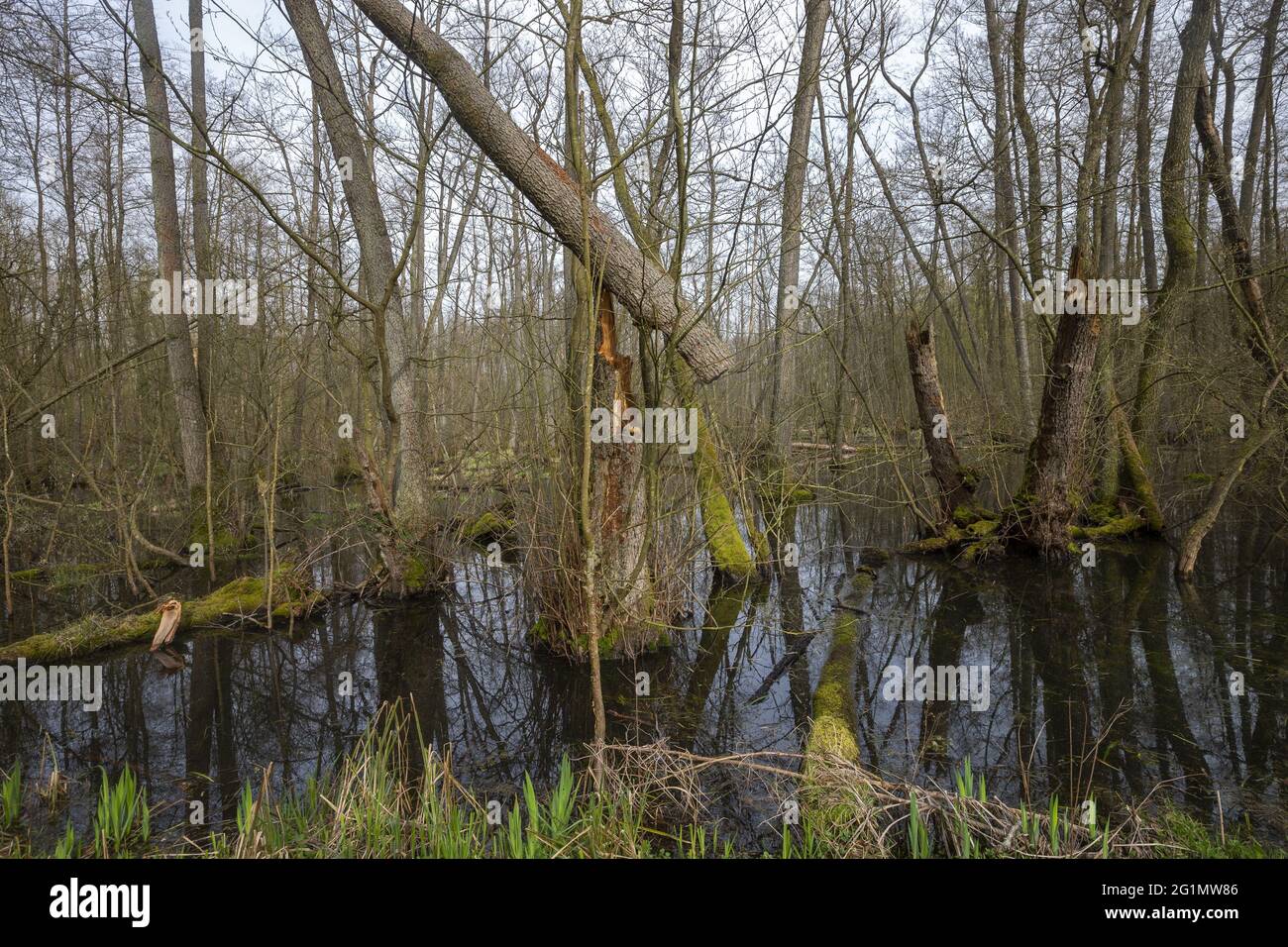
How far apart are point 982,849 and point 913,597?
203 inches

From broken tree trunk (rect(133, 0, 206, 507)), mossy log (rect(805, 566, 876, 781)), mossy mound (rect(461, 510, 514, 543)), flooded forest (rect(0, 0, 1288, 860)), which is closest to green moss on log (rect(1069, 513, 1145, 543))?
flooded forest (rect(0, 0, 1288, 860))

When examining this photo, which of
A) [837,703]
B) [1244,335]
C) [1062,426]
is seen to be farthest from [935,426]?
[837,703]

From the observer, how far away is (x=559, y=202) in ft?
17.6

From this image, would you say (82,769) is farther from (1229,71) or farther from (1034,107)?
(1229,71)

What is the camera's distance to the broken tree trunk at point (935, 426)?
945cm

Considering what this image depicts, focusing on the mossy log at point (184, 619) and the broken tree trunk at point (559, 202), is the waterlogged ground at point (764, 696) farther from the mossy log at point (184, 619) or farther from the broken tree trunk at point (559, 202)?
the broken tree trunk at point (559, 202)

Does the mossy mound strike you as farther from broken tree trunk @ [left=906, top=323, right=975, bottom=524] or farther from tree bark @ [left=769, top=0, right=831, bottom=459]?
broken tree trunk @ [left=906, top=323, right=975, bottom=524]

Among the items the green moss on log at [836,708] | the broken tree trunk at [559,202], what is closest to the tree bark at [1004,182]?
the green moss on log at [836,708]

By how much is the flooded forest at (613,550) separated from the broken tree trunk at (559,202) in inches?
1.2

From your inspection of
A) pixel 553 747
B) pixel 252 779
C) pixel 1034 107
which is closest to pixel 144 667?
pixel 252 779

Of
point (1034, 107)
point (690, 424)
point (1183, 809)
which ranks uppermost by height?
point (1034, 107)

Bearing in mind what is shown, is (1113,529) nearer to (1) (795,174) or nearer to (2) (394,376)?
(1) (795,174)

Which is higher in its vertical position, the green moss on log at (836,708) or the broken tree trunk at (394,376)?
the broken tree trunk at (394,376)
